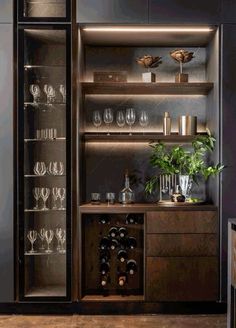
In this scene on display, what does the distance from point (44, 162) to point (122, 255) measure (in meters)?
1.11

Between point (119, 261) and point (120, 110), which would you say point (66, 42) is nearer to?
point (120, 110)

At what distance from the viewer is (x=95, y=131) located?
14.9 feet

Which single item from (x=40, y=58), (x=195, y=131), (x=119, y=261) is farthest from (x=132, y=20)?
(x=119, y=261)

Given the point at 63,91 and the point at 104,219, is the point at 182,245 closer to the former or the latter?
the point at 104,219

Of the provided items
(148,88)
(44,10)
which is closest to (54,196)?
(148,88)

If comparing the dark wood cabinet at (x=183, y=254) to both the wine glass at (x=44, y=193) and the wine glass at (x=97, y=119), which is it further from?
the wine glass at (x=97, y=119)

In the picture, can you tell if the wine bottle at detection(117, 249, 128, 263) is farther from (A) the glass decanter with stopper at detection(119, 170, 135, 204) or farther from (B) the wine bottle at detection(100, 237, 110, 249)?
(A) the glass decanter with stopper at detection(119, 170, 135, 204)

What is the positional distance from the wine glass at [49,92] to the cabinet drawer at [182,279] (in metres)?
1.64

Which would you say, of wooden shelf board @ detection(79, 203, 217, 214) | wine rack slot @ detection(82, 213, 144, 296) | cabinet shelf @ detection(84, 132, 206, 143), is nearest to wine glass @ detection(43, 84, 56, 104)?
cabinet shelf @ detection(84, 132, 206, 143)

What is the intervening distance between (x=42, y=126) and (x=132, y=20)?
121cm

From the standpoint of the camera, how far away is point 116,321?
12.7 ft

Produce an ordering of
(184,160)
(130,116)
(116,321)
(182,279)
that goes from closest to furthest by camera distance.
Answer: (116,321) < (182,279) < (184,160) < (130,116)

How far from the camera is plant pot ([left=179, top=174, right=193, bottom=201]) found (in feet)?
14.0

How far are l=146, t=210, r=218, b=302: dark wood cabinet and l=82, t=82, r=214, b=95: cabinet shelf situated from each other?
1140 millimetres
